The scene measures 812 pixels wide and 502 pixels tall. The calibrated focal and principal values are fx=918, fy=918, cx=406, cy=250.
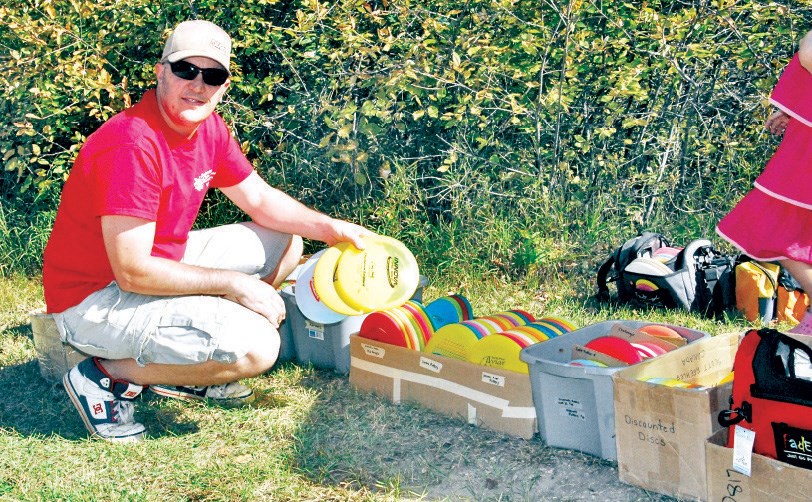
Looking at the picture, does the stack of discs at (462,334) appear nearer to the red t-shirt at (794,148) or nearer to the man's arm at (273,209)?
the man's arm at (273,209)

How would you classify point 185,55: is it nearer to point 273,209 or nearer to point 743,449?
point 273,209

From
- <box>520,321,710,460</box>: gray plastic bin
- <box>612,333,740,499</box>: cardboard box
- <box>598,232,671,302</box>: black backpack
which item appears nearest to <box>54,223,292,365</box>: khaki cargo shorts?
<box>520,321,710,460</box>: gray plastic bin

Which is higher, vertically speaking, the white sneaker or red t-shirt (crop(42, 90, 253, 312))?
red t-shirt (crop(42, 90, 253, 312))

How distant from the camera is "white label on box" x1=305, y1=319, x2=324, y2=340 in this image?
14.8ft

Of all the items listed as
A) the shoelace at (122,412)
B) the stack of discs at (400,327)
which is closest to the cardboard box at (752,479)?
the stack of discs at (400,327)

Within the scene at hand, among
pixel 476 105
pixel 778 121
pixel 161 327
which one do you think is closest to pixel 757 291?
pixel 778 121

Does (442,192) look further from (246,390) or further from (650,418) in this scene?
(650,418)

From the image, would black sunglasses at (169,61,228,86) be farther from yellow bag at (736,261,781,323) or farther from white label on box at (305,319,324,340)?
yellow bag at (736,261,781,323)

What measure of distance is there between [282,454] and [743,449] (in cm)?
172

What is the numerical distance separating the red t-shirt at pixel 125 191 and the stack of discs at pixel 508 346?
1374 mm

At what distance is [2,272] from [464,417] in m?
4.02

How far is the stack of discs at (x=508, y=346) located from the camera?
12.0ft

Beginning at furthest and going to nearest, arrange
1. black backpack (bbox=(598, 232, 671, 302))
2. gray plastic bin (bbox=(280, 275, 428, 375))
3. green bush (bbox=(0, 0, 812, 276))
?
green bush (bbox=(0, 0, 812, 276)) → black backpack (bbox=(598, 232, 671, 302)) → gray plastic bin (bbox=(280, 275, 428, 375))

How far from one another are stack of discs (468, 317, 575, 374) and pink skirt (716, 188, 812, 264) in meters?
0.85
